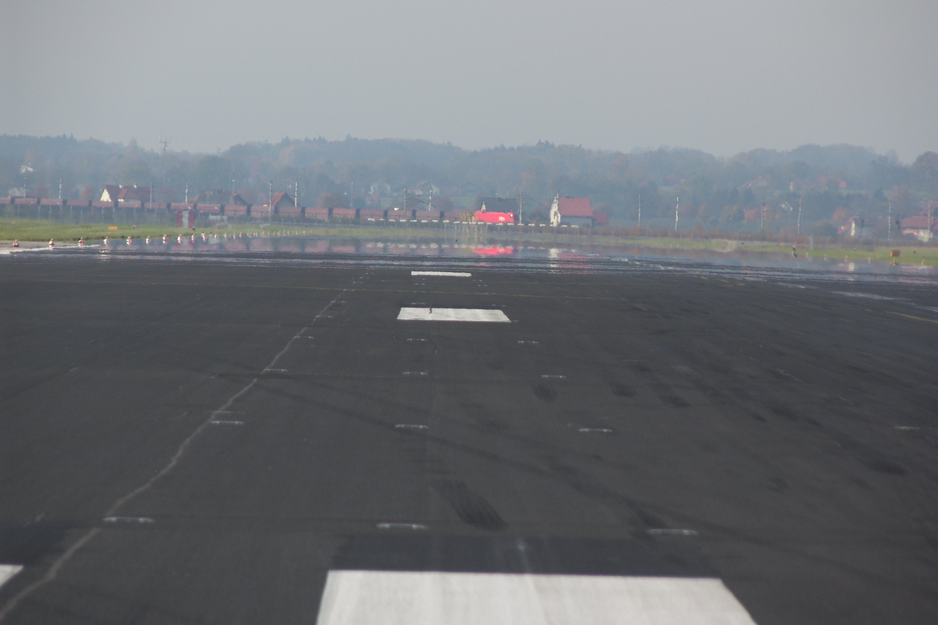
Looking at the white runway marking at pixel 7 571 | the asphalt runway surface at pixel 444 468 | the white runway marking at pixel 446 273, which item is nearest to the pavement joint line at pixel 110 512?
the asphalt runway surface at pixel 444 468

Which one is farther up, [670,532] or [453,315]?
[453,315]

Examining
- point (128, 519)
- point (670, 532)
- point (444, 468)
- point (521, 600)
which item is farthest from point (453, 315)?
point (521, 600)

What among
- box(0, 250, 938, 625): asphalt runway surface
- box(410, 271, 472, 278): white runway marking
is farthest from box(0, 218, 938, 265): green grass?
box(0, 250, 938, 625): asphalt runway surface

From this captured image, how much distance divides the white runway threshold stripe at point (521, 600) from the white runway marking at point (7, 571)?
213 centimetres

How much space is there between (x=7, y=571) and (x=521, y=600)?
11.5 feet

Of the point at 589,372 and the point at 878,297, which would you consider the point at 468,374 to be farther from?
the point at 878,297

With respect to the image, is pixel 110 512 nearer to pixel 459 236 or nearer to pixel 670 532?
pixel 670 532

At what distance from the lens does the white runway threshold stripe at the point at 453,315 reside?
20719 millimetres

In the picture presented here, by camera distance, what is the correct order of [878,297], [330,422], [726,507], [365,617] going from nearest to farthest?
[365,617] → [726,507] → [330,422] → [878,297]

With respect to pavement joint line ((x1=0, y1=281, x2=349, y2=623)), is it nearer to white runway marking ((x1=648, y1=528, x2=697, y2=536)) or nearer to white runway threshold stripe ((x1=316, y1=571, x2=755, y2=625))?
white runway threshold stripe ((x1=316, y1=571, x2=755, y2=625))

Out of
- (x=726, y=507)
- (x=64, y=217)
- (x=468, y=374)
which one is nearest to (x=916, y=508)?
(x=726, y=507)

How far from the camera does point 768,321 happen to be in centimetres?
2284

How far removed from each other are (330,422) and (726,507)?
189 inches

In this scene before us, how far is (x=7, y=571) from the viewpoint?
5.64 meters
